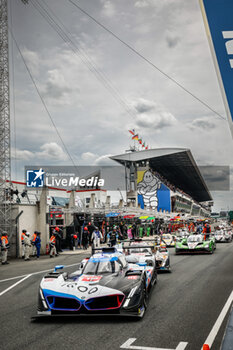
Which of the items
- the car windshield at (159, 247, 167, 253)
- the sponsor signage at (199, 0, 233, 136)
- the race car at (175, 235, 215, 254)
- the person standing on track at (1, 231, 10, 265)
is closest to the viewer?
the sponsor signage at (199, 0, 233, 136)

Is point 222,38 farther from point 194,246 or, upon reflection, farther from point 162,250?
point 194,246

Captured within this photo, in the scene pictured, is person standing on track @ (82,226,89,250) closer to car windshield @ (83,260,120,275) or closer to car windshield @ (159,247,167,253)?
car windshield @ (159,247,167,253)

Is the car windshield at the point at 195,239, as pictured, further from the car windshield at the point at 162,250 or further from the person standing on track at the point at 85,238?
the person standing on track at the point at 85,238

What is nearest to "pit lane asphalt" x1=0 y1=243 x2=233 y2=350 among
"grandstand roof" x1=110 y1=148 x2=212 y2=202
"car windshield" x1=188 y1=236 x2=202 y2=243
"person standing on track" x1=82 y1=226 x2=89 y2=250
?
"car windshield" x1=188 y1=236 x2=202 y2=243

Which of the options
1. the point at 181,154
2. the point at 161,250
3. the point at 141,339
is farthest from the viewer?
the point at 181,154

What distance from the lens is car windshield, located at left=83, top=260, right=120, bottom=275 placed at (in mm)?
8336

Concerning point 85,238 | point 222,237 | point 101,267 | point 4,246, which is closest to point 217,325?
point 101,267

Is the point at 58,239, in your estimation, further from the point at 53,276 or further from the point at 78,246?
the point at 53,276

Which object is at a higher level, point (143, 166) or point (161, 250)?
point (143, 166)

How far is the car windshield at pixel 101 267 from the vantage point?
27.3ft

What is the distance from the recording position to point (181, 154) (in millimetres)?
77875

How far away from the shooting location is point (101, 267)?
333 inches

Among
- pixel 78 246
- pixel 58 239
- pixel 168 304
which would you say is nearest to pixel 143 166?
pixel 78 246

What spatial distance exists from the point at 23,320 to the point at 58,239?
17.4 metres
